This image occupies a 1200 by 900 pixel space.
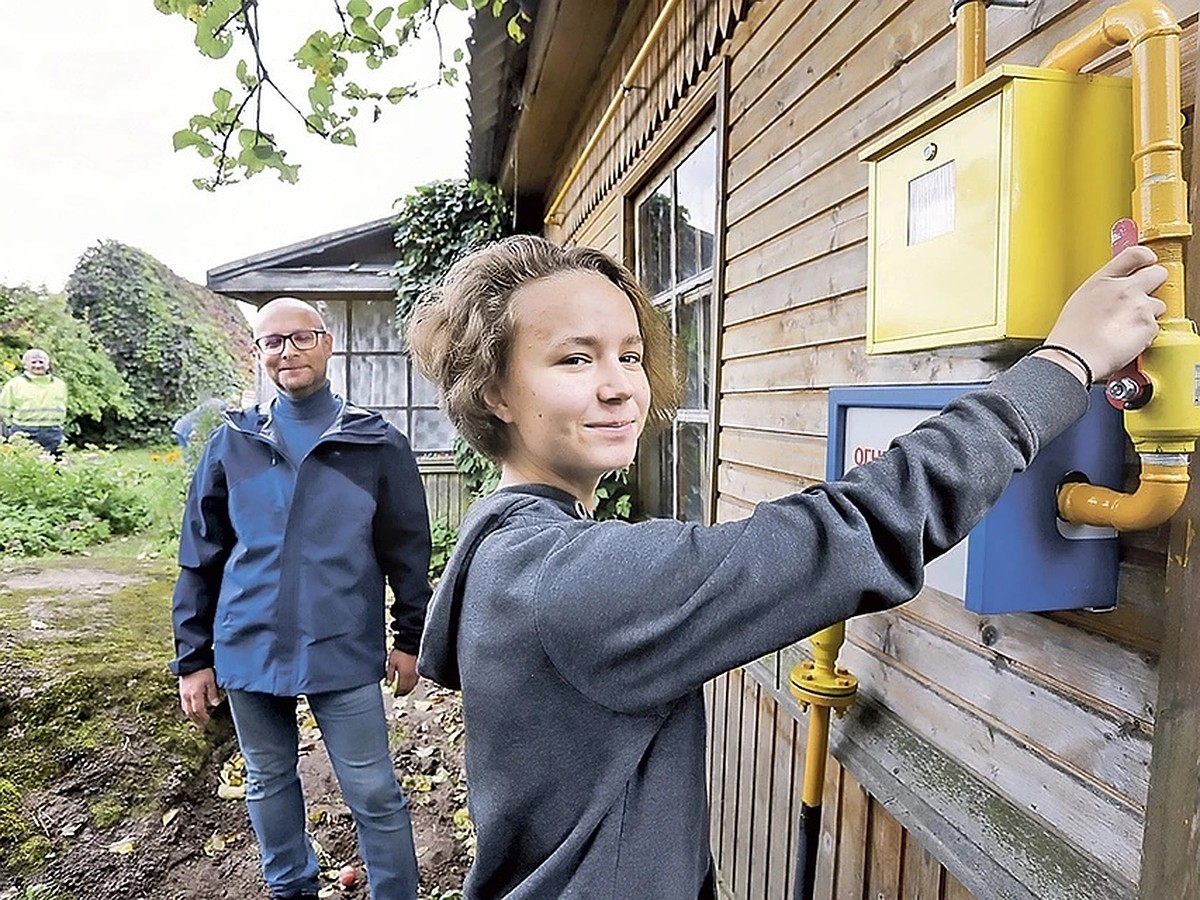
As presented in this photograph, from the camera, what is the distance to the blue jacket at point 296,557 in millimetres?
2320

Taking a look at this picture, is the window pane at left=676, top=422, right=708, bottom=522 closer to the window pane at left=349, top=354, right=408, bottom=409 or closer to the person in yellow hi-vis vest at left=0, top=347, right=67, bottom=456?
the window pane at left=349, top=354, right=408, bottom=409

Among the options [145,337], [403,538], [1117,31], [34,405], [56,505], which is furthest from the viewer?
[145,337]

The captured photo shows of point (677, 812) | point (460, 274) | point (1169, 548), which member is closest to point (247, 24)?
point (460, 274)

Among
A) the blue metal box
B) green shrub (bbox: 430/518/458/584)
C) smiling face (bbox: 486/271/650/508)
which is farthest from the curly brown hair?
green shrub (bbox: 430/518/458/584)

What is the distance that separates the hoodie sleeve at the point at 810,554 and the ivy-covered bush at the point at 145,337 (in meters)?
17.9

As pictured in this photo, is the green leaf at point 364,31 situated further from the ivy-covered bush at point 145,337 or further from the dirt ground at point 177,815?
the ivy-covered bush at point 145,337

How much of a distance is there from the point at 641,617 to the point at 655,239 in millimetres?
3231

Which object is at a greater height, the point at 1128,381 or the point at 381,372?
the point at 381,372

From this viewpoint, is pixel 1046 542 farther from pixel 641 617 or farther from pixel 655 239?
pixel 655 239

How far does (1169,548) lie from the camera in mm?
898

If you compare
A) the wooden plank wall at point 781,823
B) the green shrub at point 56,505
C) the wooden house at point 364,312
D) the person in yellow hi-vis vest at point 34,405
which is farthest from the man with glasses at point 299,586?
the person in yellow hi-vis vest at point 34,405

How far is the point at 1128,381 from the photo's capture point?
2.56 ft

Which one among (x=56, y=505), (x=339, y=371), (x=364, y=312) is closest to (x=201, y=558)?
(x=339, y=371)

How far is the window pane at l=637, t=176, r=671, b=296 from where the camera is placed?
3.56m
